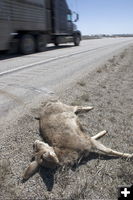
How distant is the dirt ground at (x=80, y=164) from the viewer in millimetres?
2928

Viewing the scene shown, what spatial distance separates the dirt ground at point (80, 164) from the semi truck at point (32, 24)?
8.19 metres

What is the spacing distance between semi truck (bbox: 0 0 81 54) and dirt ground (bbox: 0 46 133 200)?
8.19 meters

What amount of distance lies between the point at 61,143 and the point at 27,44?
41.0 ft

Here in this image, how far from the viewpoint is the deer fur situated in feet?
10.1

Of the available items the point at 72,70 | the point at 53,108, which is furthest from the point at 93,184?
the point at 72,70

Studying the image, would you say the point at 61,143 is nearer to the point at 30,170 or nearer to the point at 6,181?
the point at 30,170

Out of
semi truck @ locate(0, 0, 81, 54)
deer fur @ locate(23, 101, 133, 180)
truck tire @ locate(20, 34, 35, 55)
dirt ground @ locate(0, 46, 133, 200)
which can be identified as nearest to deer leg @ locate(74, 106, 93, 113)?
dirt ground @ locate(0, 46, 133, 200)

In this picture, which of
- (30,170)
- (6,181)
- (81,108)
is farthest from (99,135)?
(6,181)

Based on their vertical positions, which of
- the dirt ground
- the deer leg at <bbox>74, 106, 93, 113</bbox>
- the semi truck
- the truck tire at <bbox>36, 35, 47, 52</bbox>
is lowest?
the dirt ground

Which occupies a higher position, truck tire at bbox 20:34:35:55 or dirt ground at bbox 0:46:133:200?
truck tire at bbox 20:34:35:55

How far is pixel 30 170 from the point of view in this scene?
121 inches

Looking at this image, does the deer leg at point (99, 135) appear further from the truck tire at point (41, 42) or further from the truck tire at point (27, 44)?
the truck tire at point (41, 42)

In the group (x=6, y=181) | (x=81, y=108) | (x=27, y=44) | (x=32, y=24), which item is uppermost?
(x=32, y=24)

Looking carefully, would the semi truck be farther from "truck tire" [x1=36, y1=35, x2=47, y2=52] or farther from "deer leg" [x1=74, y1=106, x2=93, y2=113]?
"deer leg" [x1=74, y1=106, x2=93, y2=113]
